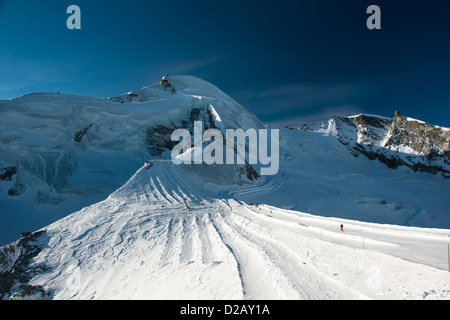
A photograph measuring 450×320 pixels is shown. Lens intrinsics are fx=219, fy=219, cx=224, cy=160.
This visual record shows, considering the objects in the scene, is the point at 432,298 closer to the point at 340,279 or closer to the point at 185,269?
the point at 340,279

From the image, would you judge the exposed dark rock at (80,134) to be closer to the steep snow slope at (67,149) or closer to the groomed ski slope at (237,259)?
the steep snow slope at (67,149)

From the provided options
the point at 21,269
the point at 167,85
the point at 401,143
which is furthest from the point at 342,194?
the point at 401,143

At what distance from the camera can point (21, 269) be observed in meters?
7.71

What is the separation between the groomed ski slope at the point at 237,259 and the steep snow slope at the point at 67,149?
621 inches

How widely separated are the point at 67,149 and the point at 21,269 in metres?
26.2

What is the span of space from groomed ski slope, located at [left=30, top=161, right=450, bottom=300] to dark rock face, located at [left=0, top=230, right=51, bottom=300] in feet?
0.90

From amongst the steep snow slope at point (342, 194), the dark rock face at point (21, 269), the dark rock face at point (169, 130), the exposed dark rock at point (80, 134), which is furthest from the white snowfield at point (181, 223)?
the dark rock face at point (169, 130)

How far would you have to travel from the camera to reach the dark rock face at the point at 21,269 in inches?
251

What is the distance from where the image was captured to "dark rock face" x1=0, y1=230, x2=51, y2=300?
6.38 meters

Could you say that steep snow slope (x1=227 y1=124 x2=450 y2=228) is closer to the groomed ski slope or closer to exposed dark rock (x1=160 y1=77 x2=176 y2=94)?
the groomed ski slope

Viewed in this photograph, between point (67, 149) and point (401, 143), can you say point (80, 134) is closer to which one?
point (67, 149)

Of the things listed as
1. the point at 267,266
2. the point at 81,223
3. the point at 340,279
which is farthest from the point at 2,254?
the point at 340,279

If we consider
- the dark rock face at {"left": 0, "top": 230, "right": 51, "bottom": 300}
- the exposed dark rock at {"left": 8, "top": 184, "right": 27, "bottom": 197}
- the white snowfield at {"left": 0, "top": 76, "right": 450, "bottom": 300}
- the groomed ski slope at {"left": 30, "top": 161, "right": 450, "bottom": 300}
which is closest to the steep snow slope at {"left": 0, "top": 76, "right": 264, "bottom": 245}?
the exposed dark rock at {"left": 8, "top": 184, "right": 27, "bottom": 197}

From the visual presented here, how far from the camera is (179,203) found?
16.5m
